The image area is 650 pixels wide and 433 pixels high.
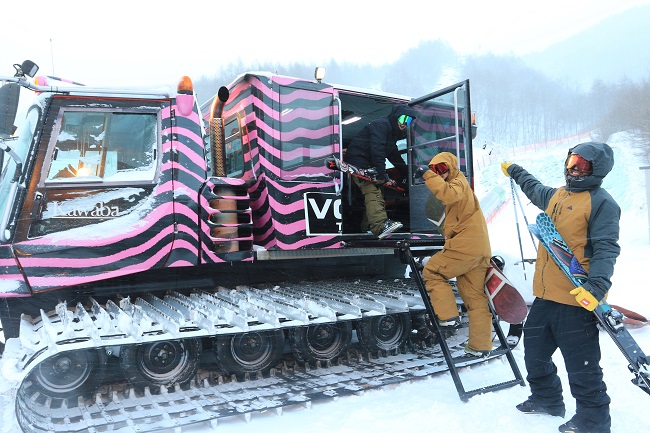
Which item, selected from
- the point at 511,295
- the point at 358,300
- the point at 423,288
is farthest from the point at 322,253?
the point at 511,295

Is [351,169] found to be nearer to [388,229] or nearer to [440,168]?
[388,229]

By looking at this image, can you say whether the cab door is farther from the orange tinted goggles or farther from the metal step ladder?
the orange tinted goggles

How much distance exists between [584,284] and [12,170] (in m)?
4.32

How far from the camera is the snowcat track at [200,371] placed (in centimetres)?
356

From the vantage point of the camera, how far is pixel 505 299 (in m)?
4.43

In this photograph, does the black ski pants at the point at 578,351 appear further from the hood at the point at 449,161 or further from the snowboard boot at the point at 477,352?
the hood at the point at 449,161

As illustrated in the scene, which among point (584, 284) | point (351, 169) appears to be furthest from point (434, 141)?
point (584, 284)

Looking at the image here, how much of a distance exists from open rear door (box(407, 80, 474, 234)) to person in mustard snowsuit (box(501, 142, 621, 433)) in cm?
143

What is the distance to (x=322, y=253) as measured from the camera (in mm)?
5344

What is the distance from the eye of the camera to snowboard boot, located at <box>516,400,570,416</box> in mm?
3801

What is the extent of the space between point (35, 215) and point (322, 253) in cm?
261

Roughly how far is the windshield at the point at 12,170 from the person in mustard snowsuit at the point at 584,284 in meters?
3.95

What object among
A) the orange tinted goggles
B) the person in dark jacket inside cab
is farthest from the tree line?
the orange tinted goggles

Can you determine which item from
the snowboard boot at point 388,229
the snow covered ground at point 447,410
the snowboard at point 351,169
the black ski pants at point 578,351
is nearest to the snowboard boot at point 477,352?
the snow covered ground at point 447,410
